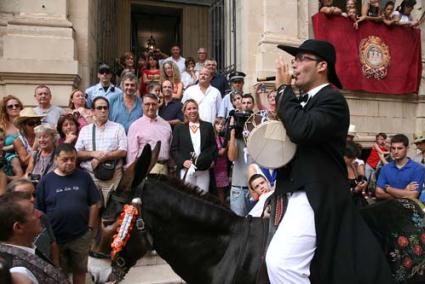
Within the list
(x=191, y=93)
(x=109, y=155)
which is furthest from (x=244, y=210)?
(x=191, y=93)

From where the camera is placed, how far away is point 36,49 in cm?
888

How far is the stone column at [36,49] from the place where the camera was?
28.6 ft

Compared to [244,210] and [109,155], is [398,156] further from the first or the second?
[109,155]

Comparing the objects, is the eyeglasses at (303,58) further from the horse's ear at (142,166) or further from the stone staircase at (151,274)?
the stone staircase at (151,274)

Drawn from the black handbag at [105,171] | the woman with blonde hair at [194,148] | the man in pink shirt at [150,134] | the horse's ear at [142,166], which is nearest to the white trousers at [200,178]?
the woman with blonde hair at [194,148]

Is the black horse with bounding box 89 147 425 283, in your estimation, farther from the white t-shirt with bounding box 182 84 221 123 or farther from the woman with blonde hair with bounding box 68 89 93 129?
the white t-shirt with bounding box 182 84 221 123

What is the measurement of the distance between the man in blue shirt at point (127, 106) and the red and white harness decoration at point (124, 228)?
13.5 feet

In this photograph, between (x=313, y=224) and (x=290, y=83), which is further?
(x=290, y=83)

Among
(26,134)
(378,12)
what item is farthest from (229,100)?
(378,12)

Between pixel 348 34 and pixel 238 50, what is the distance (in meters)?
2.73

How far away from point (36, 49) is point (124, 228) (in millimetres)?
6836

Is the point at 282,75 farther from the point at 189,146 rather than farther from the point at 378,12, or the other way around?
the point at 378,12

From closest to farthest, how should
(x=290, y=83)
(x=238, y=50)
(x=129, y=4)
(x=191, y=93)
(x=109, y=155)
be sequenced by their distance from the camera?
(x=290, y=83)
(x=109, y=155)
(x=191, y=93)
(x=238, y=50)
(x=129, y=4)

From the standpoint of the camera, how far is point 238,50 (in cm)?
1116
